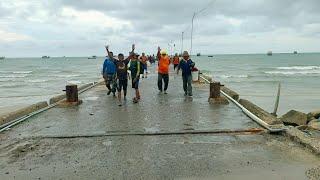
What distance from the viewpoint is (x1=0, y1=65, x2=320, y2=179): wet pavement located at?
21.2 ft

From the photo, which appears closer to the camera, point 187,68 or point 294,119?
point 294,119

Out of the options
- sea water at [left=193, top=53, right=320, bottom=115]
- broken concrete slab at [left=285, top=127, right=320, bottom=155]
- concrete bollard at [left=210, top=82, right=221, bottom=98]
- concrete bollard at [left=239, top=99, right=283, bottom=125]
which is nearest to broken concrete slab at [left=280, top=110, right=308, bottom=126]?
concrete bollard at [left=239, top=99, right=283, bottom=125]

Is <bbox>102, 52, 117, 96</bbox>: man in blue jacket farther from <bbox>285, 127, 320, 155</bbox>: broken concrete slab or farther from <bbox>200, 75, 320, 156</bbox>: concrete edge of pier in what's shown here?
<bbox>285, 127, 320, 155</bbox>: broken concrete slab

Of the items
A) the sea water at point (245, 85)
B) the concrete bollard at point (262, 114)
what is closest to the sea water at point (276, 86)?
the sea water at point (245, 85)

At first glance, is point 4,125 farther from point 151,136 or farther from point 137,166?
point 137,166

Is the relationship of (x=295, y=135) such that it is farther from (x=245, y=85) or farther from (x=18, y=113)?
(x=245, y=85)

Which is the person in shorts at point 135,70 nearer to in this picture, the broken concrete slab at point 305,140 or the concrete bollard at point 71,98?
the concrete bollard at point 71,98

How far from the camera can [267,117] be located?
10406 mm

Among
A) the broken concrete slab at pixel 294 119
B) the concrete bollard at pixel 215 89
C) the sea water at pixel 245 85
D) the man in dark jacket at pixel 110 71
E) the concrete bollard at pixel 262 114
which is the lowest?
the sea water at pixel 245 85

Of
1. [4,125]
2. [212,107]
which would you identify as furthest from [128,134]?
[212,107]

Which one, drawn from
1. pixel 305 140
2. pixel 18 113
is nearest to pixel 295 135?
pixel 305 140

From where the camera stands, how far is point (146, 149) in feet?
25.5

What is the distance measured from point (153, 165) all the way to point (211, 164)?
908 mm

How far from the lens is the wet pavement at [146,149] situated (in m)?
6.45
